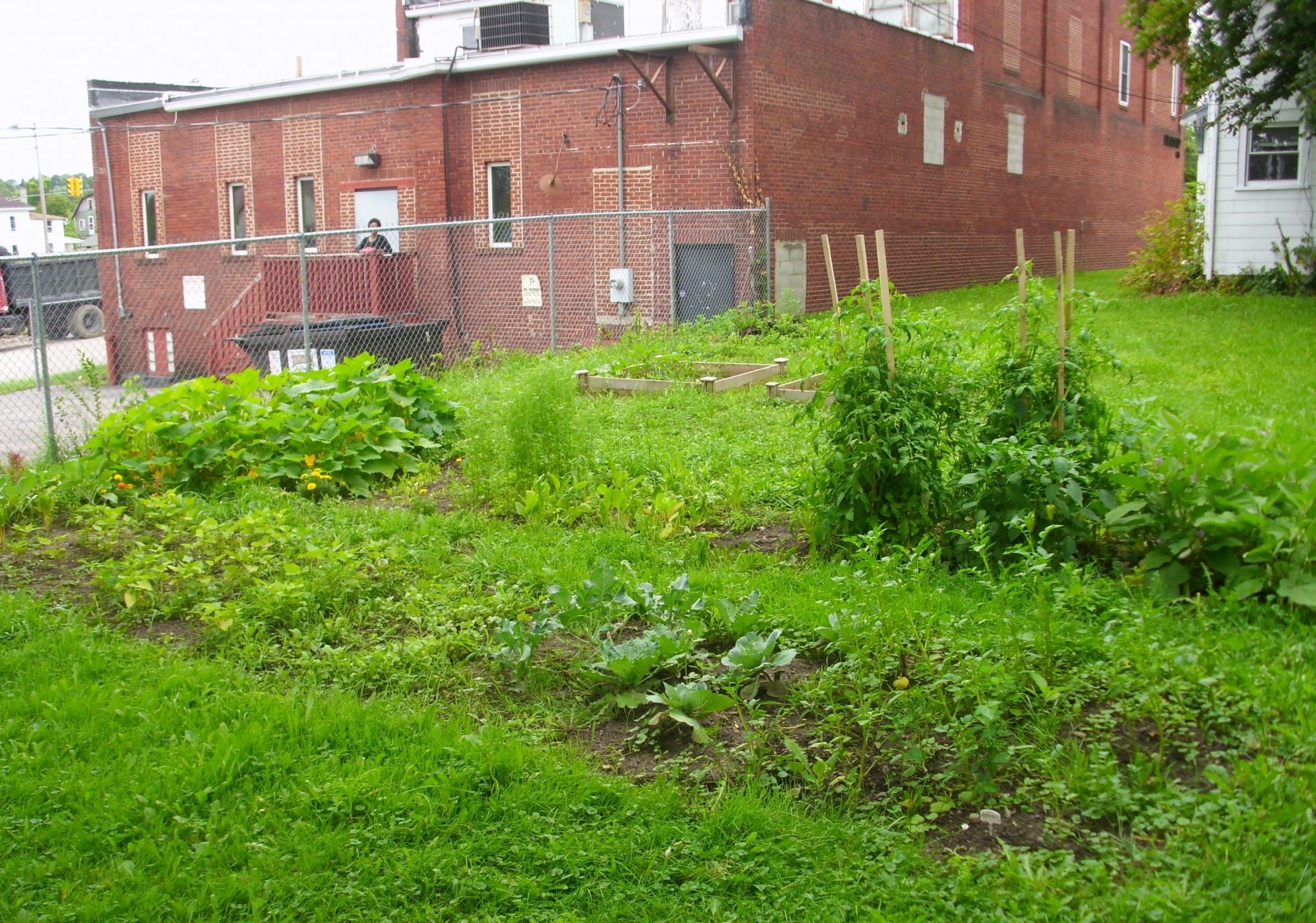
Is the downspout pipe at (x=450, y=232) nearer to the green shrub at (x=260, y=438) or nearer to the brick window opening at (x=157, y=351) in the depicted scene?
the brick window opening at (x=157, y=351)

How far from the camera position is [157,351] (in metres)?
26.5

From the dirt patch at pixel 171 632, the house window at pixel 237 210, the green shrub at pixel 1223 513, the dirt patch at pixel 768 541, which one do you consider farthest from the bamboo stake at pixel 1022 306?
the house window at pixel 237 210

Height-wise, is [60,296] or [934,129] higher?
[934,129]

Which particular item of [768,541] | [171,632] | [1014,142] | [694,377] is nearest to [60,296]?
[694,377]

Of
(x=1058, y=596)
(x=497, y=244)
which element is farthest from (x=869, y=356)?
(x=497, y=244)

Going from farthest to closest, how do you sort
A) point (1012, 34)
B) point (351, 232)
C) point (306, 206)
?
point (1012, 34) < point (306, 206) < point (351, 232)

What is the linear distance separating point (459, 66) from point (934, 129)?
30.5ft

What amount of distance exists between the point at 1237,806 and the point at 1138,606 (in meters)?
1.53

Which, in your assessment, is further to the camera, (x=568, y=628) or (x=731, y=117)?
(x=731, y=117)

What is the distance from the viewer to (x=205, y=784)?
3846mm

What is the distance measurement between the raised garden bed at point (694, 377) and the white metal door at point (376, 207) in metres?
11.8

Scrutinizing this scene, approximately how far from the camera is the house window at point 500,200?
2097 centimetres

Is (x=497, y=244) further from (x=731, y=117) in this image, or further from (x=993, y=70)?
(x=993, y=70)

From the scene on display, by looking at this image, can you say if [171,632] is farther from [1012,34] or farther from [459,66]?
[1012,34]
